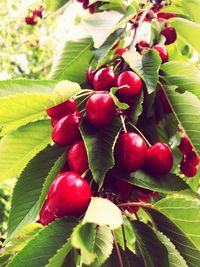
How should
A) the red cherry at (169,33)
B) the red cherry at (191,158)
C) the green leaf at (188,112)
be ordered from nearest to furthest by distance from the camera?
1. the green leaf at (188,112)
2. the red cherry at (191,158)
3. the red cherry at (169,33)

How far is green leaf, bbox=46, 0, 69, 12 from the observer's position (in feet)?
4.67

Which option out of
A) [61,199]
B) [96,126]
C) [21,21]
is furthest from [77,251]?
[21,21]

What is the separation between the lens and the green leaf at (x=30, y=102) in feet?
2.21

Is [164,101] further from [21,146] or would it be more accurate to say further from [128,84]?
[21,146]

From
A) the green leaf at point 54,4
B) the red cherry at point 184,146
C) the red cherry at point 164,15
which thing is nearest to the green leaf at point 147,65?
the red cherry at point 184,146

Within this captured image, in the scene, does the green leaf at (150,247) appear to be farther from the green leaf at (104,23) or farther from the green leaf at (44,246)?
the green leaf at (104,23)

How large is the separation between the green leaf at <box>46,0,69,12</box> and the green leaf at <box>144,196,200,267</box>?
35.3 inches

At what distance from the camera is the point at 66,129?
75cm

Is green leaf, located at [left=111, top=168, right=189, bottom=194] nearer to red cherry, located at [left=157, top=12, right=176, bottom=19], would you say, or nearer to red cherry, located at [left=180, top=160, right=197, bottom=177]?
red cherry, located at [left=180, top=160, right=197, bottom=177]

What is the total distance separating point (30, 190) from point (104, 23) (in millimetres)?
426

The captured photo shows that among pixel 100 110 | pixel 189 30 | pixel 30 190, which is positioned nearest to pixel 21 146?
pixel 30 190

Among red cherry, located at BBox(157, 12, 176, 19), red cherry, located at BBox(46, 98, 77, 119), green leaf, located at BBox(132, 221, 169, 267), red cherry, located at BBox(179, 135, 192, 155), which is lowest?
red cherry, located at BBox(179, 135, 192, 155)

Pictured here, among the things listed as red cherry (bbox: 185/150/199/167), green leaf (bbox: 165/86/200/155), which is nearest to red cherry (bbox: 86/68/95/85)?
green leaf (bbox: 165/86/200/155)

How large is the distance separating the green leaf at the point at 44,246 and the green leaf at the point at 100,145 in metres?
0.09
